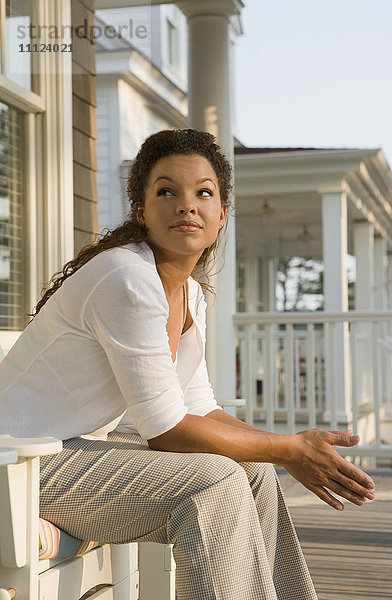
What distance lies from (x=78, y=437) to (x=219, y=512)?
16.2 inches

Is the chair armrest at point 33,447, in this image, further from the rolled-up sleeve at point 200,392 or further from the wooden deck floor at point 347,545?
the wooden deck floor at point 347,545

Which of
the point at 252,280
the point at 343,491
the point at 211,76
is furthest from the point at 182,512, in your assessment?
the point at 252,280

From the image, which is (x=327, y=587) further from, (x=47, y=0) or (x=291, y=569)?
(x=47, y=0)

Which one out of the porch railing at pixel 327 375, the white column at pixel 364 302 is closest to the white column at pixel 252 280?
the porch railing at pixel 327 375

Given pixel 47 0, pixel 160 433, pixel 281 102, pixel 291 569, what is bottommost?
pixel 291 569

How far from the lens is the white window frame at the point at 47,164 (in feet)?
10.0

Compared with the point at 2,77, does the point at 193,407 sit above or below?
below

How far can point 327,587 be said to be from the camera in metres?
2.67

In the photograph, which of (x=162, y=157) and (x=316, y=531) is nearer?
(x=162, y=157)

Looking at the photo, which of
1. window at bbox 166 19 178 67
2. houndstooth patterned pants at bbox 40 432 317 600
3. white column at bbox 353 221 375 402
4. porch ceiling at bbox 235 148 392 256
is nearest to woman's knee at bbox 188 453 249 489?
houndstooth patterned pants at bbox 40 432 317 600

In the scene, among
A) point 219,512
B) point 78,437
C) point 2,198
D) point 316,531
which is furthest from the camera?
point 316,531

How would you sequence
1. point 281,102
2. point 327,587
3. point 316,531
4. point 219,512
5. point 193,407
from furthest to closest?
1. point 281,102
2. point 316,531
3. point 327,587
4. point 193,407
5. point 219,512

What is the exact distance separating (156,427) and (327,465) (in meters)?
0.35

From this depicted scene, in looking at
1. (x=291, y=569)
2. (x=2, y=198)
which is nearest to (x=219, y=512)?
(x=291, y=569)
